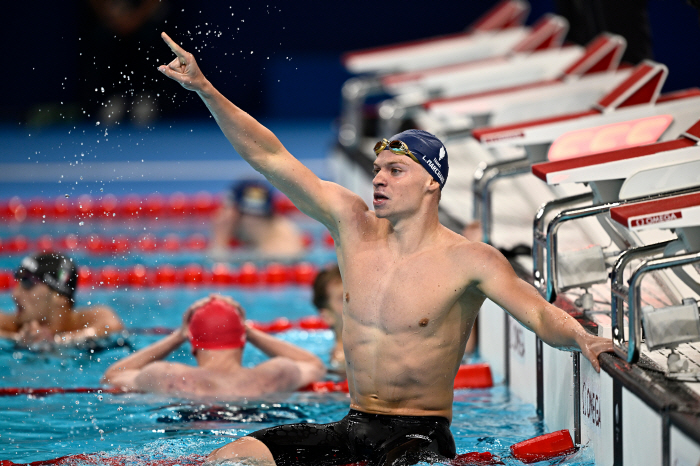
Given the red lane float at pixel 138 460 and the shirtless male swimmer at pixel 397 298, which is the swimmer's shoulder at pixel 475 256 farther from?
the red lane float at pixel 138 460

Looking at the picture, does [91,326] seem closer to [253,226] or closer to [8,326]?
[8,326]

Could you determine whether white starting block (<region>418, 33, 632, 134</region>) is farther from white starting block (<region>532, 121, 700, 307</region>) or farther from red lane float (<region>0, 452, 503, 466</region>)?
red lane float (<region>0, 452, 503, 466</region>)

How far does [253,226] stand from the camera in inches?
333

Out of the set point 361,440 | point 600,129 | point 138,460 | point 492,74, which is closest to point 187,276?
point 492,74

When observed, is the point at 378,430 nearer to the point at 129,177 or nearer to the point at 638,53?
the point at 638,53

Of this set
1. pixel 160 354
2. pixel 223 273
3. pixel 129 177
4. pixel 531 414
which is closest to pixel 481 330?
pixel 531 414

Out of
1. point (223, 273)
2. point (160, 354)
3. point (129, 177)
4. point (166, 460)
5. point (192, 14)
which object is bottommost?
→ point (166, 460)

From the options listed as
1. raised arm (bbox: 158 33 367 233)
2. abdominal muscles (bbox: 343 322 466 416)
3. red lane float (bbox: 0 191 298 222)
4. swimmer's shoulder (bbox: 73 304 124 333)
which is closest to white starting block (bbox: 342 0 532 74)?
red lane float (bbox: 0 191 298 222)

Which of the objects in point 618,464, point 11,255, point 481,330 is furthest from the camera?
point 11,255

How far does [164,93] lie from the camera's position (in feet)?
54.2

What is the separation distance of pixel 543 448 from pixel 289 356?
1695 millimetres

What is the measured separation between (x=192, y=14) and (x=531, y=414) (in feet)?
46.6

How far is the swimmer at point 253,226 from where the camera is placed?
8328mm

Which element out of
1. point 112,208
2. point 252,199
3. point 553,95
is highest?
point 553,95
